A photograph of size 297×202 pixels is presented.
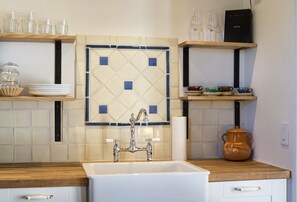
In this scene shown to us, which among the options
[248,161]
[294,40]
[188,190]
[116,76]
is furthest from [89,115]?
[294,40]

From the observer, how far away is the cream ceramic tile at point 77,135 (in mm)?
3020

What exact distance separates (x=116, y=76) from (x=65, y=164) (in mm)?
716

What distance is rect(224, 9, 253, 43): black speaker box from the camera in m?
3.18

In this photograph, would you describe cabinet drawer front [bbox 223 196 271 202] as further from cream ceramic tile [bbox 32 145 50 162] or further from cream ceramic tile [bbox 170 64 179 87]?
cream ceramic tile [bbox 32 145 50 162]

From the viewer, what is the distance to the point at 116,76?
308cm

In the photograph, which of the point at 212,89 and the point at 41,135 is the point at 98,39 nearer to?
the point at 41,135

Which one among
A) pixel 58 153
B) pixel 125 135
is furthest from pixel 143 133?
pixel 58 153

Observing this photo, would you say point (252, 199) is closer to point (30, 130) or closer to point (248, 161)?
point (248, 161)

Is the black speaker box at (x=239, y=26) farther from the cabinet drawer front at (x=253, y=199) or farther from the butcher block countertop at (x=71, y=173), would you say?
the cabinet drawer front at (x=253, y=199)

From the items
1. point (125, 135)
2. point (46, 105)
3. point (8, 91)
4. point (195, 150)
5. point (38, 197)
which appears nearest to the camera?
point (38, 197)

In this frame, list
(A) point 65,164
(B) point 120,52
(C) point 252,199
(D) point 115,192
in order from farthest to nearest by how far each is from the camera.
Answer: (B) point 120,52
(A) point 65,164
(C) point 252,199
(D) point 115,192

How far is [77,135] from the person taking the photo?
9.94ft

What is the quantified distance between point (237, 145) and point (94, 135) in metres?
1.02

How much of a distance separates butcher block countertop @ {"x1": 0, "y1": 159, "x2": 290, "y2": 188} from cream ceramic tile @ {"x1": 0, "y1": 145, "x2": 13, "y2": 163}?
0.08 metres
